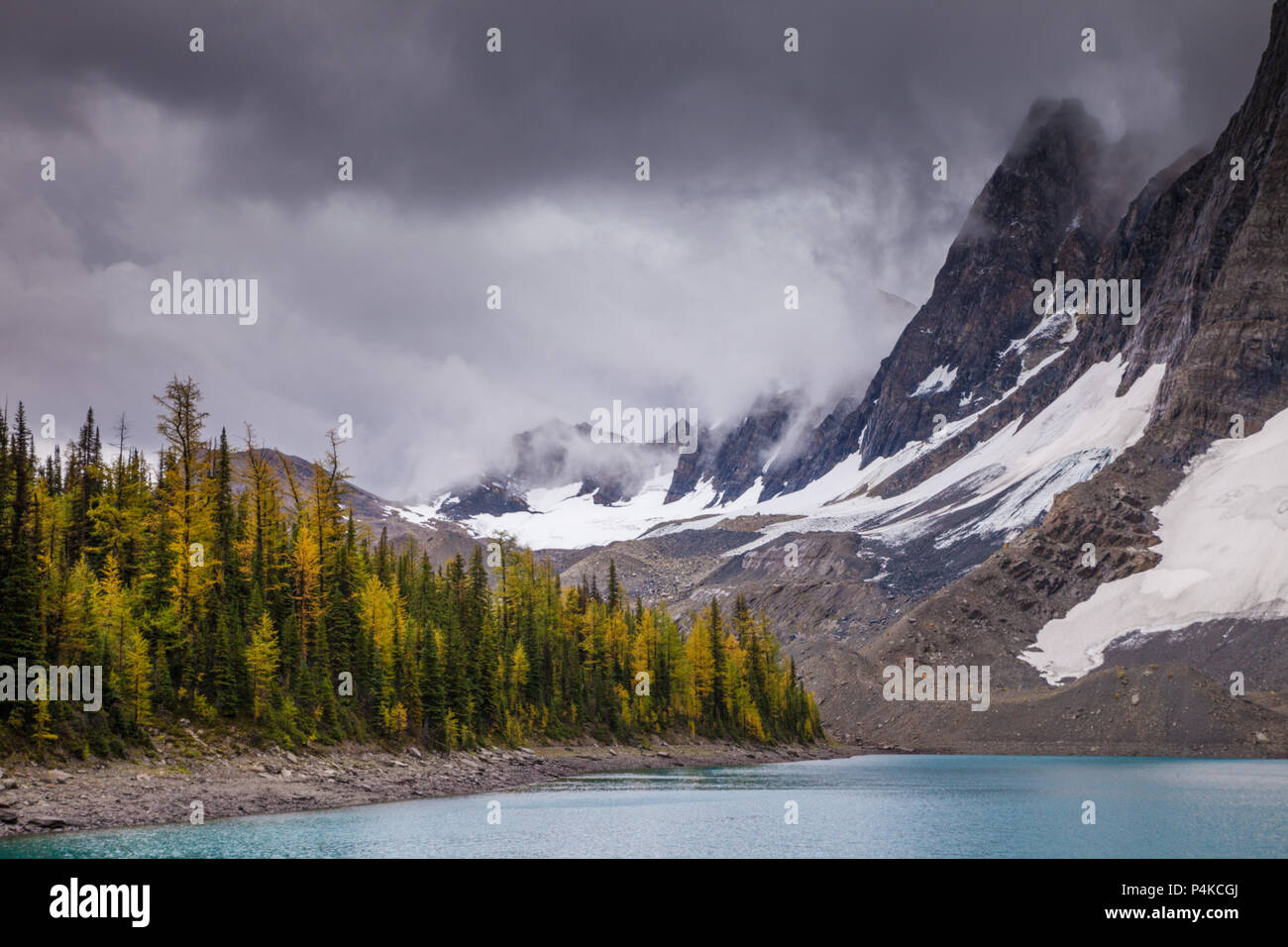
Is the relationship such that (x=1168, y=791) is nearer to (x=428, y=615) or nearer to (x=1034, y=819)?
(x=1034, y=819)

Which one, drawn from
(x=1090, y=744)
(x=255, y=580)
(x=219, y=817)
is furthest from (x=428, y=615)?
(x=1090, y=744)

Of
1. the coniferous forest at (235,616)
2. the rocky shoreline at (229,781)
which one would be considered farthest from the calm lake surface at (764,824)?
the coniferous forest at (235,616)

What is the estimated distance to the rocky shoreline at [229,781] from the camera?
52594mm

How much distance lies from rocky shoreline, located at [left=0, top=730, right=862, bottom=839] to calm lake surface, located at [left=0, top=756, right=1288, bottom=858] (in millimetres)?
2568

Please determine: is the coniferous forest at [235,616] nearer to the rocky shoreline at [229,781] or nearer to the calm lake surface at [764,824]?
the rocky shoreline at [229,781]

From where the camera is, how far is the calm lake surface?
48812 millimetres

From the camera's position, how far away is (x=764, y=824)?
62.3 metres

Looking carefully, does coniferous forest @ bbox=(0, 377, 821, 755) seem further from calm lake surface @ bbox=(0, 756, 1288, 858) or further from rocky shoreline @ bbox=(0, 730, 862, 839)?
calm lake surface @ bbox=(0, 756, 1288, 858)

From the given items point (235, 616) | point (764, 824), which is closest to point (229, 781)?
point (235, 616)

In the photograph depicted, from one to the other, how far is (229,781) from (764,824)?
3393 cm

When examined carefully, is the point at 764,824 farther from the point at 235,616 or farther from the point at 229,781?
the point at 235,616

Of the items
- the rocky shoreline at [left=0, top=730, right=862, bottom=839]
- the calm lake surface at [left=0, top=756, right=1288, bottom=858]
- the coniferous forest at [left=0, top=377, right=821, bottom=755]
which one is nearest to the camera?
the calm lake surface at [left=0, top=756, right=1288, bottom=858]

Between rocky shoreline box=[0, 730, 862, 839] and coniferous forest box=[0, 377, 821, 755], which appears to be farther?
coniferous forest box=[0, 377, 821, 755]

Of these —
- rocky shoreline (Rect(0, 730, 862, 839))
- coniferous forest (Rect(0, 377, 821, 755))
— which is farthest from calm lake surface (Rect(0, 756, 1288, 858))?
coniferous forest (Rect(0, 377, 821, 755))
